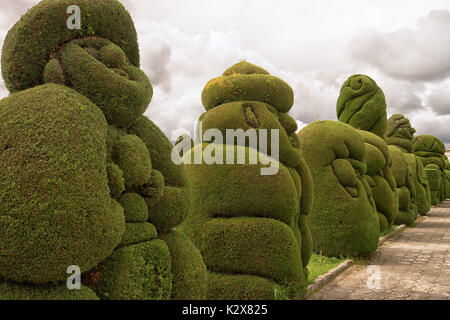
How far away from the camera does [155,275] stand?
12.3 feet

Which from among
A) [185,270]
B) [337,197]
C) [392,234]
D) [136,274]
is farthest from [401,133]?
[136,274]

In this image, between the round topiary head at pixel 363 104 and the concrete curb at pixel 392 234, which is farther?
the round topiary head at pixel 363 104

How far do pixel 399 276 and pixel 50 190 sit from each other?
25.1ft

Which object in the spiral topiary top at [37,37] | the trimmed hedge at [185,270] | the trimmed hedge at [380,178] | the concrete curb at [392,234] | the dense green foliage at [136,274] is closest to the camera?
the dense green foliage at [136,274]

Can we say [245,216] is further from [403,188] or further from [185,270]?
[403,188]

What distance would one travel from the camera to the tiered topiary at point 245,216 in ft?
18.6

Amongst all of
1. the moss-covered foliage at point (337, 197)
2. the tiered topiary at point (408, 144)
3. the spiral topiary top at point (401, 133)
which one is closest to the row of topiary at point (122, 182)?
the moss-covered foliage at point (337, 197)

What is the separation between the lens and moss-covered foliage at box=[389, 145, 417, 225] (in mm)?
15555

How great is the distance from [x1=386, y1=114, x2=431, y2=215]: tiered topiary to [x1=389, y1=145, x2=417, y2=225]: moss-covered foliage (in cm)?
278

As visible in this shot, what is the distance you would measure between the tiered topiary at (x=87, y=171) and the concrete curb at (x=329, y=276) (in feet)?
11.5

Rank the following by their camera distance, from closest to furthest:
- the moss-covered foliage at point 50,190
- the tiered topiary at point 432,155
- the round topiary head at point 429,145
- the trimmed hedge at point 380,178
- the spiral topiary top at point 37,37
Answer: the moss-covered foliage at point 50,190 → the spiral topiary top at point 37,37 → the trimmed hedge at point 380,178 → the tiered topiary at point 432,155 → the round topiary head at point 429,145

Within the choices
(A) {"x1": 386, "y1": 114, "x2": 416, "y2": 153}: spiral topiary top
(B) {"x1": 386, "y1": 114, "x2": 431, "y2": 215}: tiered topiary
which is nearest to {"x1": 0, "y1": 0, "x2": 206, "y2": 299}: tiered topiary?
(B) {"x1": 386, "y1": 114, "x2": 431, "y2": 215}: tiered topiary

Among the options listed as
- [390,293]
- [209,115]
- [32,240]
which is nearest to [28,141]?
[32,240]

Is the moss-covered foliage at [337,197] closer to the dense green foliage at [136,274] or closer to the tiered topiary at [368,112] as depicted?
the tiered topiary at [368,112]
